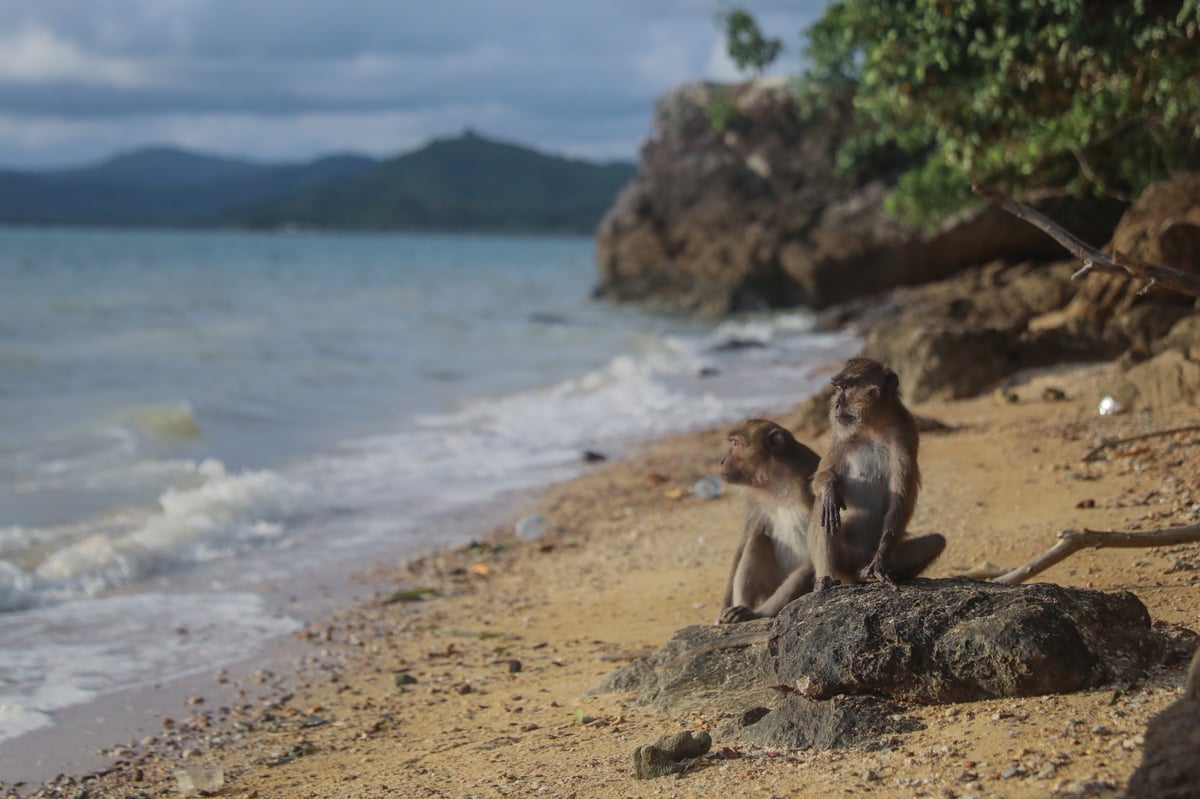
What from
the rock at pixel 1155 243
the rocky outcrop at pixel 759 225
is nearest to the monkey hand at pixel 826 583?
the rock at pixel 1155 243

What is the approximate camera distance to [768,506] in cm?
629

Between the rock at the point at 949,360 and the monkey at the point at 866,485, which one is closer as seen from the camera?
the monkey at the point at 866,485

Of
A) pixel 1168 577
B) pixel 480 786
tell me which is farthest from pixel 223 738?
pixel 1168 577

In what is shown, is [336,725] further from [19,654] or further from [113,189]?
[113,189]

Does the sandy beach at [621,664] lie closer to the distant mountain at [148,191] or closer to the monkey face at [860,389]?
the monkey face at [860,389]

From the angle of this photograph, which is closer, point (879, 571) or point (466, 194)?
point (879, 571)

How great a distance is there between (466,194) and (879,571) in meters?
138

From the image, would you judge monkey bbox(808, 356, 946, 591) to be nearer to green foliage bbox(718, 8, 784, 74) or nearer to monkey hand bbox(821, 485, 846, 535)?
monkey hand bbox(821, 485, 846, 535)

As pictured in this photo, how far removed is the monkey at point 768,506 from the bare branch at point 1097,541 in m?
0.96

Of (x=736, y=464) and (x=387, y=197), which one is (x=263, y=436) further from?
(x=387, y=197)

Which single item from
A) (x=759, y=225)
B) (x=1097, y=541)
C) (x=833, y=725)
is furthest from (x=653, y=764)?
(x=759, y=225)

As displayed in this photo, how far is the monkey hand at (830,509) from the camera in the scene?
18.2 feet

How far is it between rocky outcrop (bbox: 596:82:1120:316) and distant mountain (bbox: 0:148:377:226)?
106688mm

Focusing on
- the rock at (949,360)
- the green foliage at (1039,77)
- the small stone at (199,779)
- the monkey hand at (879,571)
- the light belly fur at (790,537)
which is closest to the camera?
the monkey hand at (879,571)
